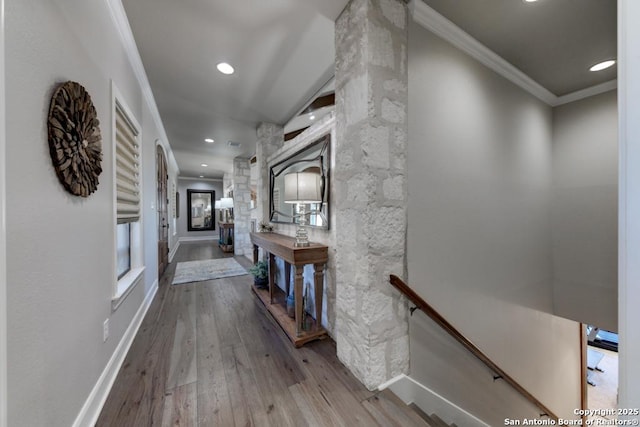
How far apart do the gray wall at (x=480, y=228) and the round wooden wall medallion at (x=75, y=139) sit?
1.92m

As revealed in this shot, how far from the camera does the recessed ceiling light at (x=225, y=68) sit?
2247 millimetres

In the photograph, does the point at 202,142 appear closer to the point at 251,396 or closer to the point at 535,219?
the point at 251,396

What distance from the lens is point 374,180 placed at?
1.48m

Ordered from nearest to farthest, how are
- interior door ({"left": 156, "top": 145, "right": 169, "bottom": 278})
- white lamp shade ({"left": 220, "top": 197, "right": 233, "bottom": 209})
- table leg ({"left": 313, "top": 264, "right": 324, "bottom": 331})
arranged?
table leg ({"left": 313, "top": 264, "right": 324, "bottom": 331}), interior door ({"left": 156, "top": 145, "right": 169, "bottom": 278}), white lamp shade ({"left": 220, "top": 197, "right": 233, "bottom": 209})

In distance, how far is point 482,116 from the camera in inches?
83.5

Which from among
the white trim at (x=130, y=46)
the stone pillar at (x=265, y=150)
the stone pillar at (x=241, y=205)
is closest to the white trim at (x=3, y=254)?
A: the white trim at (x=130, y=46)

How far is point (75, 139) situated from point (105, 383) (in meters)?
1.47

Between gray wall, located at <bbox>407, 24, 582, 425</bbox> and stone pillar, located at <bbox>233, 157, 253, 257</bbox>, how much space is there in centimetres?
499

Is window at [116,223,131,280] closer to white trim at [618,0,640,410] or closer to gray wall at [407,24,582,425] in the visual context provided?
gray wall at [407,24,582,425]

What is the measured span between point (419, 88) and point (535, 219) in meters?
2.33

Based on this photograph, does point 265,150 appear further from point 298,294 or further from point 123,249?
point 298,294

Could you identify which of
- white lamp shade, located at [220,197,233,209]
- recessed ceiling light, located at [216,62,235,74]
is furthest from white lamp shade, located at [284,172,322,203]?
white lamp shade, located at [220,197,233,209]

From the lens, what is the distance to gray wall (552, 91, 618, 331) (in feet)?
8.57

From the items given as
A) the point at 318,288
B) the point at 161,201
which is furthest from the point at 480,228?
the point at 161,201
